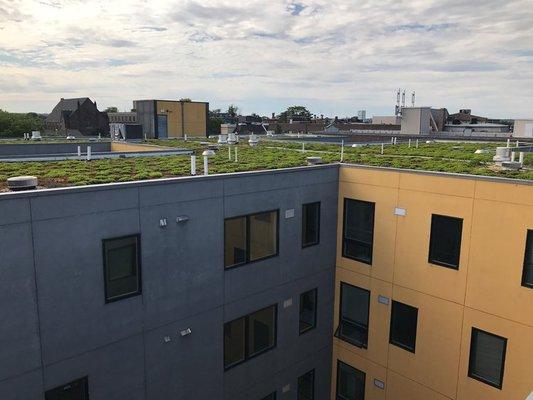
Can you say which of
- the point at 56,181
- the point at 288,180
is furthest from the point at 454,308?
the point at 56,181

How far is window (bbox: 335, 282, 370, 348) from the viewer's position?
15.6m

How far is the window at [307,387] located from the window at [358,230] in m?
4.74

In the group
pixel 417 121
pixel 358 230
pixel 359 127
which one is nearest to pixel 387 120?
pixel 359 127

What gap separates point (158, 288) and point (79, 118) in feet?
279

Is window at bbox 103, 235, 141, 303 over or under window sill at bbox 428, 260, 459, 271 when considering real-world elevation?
over

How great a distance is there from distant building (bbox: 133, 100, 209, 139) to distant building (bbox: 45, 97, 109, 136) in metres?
41.6

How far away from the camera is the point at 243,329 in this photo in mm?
13508

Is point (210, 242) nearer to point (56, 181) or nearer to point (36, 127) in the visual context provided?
point (56, 181)

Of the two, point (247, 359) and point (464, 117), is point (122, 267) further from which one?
point (464, 117)

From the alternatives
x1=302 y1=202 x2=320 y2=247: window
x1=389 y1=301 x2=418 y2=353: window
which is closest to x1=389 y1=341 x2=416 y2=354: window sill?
x1=389 y1=301 x2=418 y2=353: window

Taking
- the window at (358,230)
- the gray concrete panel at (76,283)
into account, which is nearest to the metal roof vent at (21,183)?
the gray concrete panel at (76,283)

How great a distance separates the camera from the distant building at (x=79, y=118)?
85.4 meters

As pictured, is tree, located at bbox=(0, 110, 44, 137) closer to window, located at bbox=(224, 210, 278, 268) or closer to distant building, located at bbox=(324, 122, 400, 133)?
distant building, located at bbox=(324, 122, 400, 133)

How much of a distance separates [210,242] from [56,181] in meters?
4.40
